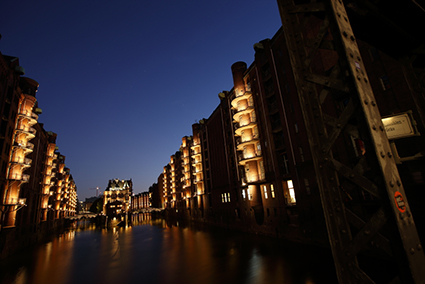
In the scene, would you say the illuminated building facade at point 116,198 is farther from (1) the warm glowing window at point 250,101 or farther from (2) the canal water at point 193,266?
(1) the warm glowing window at point 250,101

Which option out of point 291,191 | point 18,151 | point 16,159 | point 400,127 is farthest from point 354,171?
point 18,151

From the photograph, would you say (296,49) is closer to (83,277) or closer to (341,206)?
(341,206)

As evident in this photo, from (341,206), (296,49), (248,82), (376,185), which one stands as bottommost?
(341,206)

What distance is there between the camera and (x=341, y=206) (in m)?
2.37

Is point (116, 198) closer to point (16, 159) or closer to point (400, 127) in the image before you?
point (16, 159)

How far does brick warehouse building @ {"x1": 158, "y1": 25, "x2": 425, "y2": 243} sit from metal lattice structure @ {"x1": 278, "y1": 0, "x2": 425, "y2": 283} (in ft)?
12.0

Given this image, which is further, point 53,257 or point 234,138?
point 234,138

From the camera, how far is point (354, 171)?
7.86 ft

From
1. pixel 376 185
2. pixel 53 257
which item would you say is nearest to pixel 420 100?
pixel 376 185

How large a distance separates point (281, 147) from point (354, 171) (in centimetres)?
2310

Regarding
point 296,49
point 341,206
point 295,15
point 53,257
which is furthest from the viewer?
point 53,257

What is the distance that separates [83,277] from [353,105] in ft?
77.1

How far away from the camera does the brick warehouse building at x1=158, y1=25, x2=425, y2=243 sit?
12.6 m

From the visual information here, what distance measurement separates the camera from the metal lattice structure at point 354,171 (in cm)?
204
